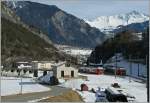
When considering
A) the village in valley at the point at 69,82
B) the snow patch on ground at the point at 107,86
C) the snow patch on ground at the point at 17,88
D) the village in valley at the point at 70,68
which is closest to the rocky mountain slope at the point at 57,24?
the village in valley at the point at 70,68

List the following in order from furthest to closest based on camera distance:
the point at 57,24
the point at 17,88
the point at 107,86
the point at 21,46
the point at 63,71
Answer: the point at 57,24
the point at 21,46
the point at 63,71
the point at 107,86
the point at 17,88

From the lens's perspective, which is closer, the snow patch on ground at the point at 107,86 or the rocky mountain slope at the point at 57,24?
the snow patch on ground at the point at 107,86

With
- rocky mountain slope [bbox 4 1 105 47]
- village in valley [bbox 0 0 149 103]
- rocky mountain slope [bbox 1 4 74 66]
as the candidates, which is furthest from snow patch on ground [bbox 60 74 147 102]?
rocky mountain slope [bbox 4 1 105 47]

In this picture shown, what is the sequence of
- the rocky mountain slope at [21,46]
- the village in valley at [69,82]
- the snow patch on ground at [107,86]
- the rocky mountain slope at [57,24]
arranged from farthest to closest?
the rocky mountain slope at [57,24]
the rocky mountain slope at [21,46]
the village in valley at [69,82]
the snow patch on ground at [107,86]

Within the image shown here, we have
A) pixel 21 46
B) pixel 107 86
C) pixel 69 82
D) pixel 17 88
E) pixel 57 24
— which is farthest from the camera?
pixel 57 24

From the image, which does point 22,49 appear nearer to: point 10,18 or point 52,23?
point 10,18

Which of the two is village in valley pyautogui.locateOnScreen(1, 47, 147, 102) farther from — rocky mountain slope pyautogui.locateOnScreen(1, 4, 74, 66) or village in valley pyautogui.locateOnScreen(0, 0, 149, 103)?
rocky mountain slope pyautogui.locateOnScreen(1, 4, 74, 66)

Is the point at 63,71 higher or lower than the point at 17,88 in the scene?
higher

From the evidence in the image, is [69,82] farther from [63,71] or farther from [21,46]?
[21,46]

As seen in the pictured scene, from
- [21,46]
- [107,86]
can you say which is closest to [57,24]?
[21,46]

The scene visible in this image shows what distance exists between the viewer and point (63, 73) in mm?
24953

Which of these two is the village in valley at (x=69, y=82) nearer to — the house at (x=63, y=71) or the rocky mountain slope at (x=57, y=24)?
the house at (x=63, y=71)

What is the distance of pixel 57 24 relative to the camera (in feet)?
366

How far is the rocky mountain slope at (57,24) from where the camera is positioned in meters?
98.8
